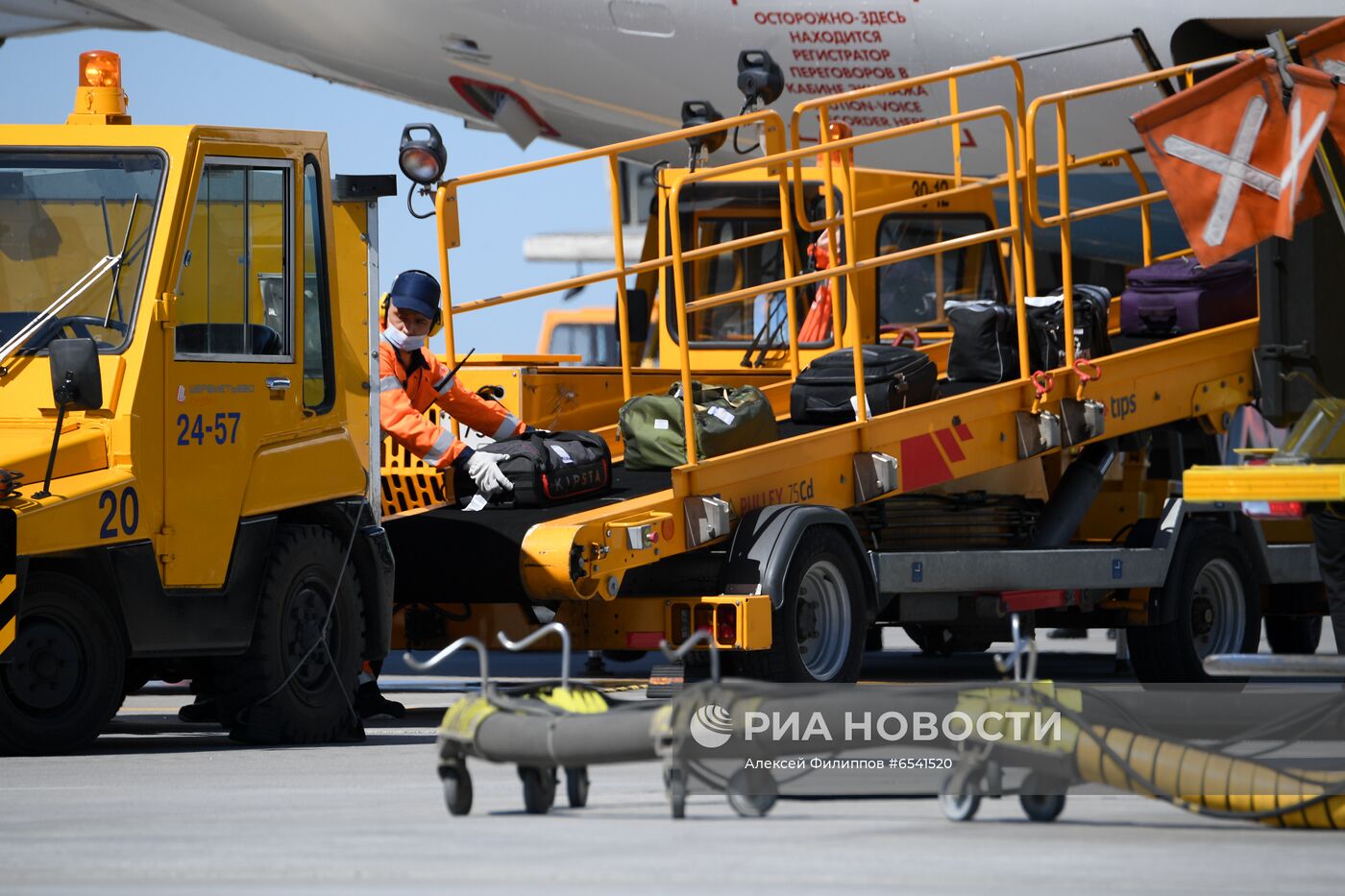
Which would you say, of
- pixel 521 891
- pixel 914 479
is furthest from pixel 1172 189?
pixel 521 891

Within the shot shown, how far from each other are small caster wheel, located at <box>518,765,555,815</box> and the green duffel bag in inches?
141

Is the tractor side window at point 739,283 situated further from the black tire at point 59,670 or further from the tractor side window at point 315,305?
the black tire at point 59,670

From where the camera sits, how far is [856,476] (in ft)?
34.5

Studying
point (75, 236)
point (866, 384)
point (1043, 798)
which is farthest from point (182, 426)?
point (1043, 798)

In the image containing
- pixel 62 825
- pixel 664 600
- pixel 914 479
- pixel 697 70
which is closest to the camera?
pixel 62 825

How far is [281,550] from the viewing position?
8969mm

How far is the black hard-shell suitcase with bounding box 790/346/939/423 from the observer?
10.8 meters

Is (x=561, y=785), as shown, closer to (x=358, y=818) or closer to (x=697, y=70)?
(x=358, y=818)

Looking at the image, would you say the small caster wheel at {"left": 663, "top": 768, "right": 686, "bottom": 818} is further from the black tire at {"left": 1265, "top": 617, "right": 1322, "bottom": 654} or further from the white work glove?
the black tire at {"left": 1265, "top": 617, "right": 1322, "bottom": 654}

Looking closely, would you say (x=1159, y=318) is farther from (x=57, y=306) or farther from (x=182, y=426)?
(x=57, y=306)

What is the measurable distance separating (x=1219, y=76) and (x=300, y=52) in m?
11.2

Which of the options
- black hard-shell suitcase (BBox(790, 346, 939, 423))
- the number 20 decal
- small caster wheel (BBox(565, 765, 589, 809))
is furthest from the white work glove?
small caster wheel (BBox(565, 765, 589, 809))

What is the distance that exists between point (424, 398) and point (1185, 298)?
4.06 metres

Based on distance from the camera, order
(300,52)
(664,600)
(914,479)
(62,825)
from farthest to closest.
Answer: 1. (300,52)
2. (914,479)
3. (664,600)
4. (62,825)
